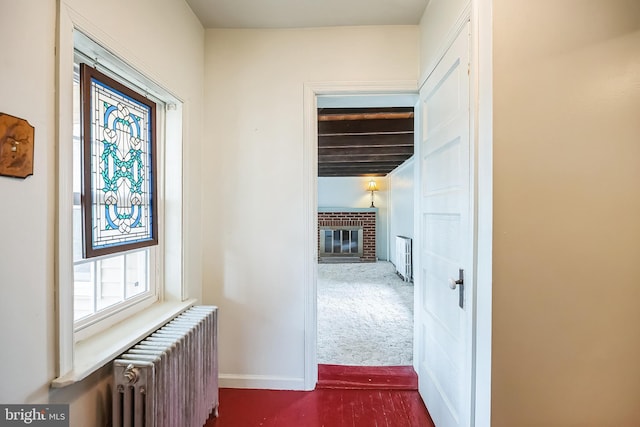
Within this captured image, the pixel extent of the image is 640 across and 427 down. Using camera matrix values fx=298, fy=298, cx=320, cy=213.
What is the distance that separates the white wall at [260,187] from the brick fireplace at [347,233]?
5510mm

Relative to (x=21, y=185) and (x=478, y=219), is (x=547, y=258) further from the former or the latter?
(x=21, y=185)

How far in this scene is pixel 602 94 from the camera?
43.3 inches

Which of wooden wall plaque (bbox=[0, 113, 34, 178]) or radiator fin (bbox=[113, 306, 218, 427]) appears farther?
radiator fin (bbox=[113, 306, 218, 427])

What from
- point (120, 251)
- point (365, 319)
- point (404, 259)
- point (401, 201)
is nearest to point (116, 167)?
point (120, 251)

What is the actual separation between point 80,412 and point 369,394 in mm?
1634

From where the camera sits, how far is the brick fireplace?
7.64 metres

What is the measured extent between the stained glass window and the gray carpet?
1.81 meters

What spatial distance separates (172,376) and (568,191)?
69.8 inches

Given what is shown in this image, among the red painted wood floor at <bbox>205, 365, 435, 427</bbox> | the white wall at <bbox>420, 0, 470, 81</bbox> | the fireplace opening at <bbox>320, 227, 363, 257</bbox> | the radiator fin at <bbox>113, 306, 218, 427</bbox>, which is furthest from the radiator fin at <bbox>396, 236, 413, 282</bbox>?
the radiator fin at <bbox>113, 306, 218, 427</bbox>

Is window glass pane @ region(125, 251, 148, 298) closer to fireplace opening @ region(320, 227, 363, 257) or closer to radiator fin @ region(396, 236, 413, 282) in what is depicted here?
radiator fin @ region(396, 236, 413, 282)

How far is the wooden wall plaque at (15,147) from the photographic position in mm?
835

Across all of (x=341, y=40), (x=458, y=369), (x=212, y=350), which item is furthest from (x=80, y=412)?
(x=341, y=40)

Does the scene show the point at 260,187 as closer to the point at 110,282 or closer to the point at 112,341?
the point at 110,282
